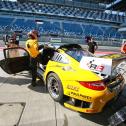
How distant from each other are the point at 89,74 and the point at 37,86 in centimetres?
256

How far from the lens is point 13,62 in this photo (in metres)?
7.05

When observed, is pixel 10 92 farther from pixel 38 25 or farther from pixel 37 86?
pixel 38 25

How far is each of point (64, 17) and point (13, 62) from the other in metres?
38.7

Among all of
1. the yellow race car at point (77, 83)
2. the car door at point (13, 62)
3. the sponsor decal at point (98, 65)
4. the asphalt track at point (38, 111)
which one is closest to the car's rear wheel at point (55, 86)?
the yellow race car at point (77, 83)

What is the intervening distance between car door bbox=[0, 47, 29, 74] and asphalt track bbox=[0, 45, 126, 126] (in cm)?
61

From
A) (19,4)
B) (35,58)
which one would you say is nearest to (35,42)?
(35,58)

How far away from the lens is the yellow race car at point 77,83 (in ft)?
15.0

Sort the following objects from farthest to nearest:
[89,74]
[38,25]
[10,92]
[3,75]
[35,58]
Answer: [38,25] < [3,75] < [35,58] < [10,92] < [89,74]

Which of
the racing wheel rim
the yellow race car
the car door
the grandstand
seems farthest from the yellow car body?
the grandstand

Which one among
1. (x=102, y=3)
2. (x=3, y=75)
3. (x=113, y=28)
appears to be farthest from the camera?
(x=102, y=3)

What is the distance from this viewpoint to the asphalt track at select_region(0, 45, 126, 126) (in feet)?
15.2

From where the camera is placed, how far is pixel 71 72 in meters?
5.10

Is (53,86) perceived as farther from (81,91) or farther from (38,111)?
A: (81,91)

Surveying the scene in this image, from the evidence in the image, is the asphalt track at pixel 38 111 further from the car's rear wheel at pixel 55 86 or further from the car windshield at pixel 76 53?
the car windshield at pixel 76 53
